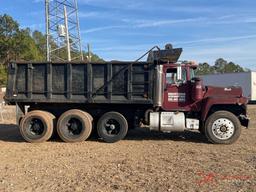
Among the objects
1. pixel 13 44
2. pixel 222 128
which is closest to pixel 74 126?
pixel 222 128

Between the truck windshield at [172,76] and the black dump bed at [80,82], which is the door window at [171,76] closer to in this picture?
the truck windshield at [172,76]

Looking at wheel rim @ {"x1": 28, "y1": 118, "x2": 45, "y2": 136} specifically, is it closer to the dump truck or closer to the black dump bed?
the dump truck

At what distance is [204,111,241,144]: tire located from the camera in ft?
50.2

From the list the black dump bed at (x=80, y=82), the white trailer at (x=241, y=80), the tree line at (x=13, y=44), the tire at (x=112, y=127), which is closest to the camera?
the black dump bed at (x=80, y=82)

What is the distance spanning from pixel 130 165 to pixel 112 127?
4.98 m

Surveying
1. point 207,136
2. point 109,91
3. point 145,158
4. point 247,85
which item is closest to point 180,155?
point 145,158

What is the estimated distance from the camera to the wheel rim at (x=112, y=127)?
15.9 m

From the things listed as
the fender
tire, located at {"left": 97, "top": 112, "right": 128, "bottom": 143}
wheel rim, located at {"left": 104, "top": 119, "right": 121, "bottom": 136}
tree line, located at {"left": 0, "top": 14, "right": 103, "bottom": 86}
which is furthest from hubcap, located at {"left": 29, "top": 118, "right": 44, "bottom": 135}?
tree line, located at {"left": 0, "top": 14, "right": 103, "bottom": 86}

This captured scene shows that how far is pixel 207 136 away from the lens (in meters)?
15.4

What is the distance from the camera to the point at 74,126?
626 inches

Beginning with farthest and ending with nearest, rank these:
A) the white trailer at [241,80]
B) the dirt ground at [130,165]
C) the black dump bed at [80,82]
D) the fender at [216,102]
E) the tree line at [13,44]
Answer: the tree line at [13,44], the white trailer at [241,80], the black dump bed at [80,82], the fender at [216,102], the dirt ground at [130,165]

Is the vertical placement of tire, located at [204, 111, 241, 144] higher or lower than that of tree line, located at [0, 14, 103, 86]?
lower

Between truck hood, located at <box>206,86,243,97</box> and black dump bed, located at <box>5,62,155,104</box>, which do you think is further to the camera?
truck hood, located at <box>206,86,243,97</box>

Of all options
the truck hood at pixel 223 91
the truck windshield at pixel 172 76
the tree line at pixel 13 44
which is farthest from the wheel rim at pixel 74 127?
the tree line at pixel 13 44
